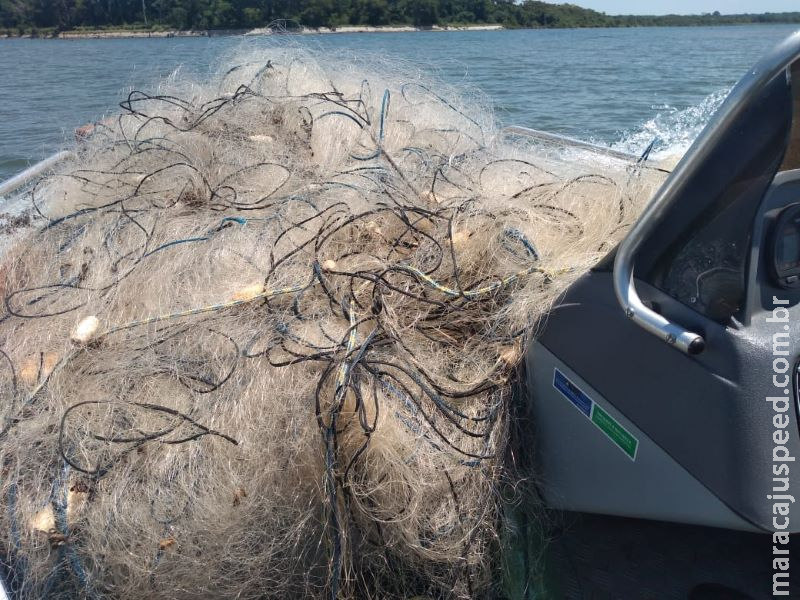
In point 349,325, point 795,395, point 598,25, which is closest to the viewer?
point 795,395

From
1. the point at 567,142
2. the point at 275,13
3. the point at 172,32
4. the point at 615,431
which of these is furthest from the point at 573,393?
the point at 172,32

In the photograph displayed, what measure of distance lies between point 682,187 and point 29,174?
4851mm

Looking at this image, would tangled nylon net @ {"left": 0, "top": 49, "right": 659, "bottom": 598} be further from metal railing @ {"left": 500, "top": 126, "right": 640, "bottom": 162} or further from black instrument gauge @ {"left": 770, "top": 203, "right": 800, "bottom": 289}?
metal railing @ {"left": 500, "top": 126, "right": 640, "bottom": 162}

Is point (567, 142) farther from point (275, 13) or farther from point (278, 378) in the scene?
point (275, 13)

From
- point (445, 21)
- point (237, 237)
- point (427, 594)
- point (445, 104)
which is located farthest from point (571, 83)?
point (445, 21)

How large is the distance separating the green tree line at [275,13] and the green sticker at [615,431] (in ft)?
88.7

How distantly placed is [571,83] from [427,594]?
15153 mm

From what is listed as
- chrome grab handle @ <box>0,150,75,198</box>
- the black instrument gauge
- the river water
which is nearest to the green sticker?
the black instrument gauge

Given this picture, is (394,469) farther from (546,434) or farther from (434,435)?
(546,434)

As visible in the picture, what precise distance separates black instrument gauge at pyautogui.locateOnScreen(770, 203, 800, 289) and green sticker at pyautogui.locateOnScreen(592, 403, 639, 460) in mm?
558

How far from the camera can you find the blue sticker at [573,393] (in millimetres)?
2041

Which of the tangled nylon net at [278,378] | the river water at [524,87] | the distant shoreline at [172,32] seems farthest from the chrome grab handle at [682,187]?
the distant shoreline at [172,32]

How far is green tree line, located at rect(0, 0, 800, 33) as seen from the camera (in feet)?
115

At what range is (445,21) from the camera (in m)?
58.2
